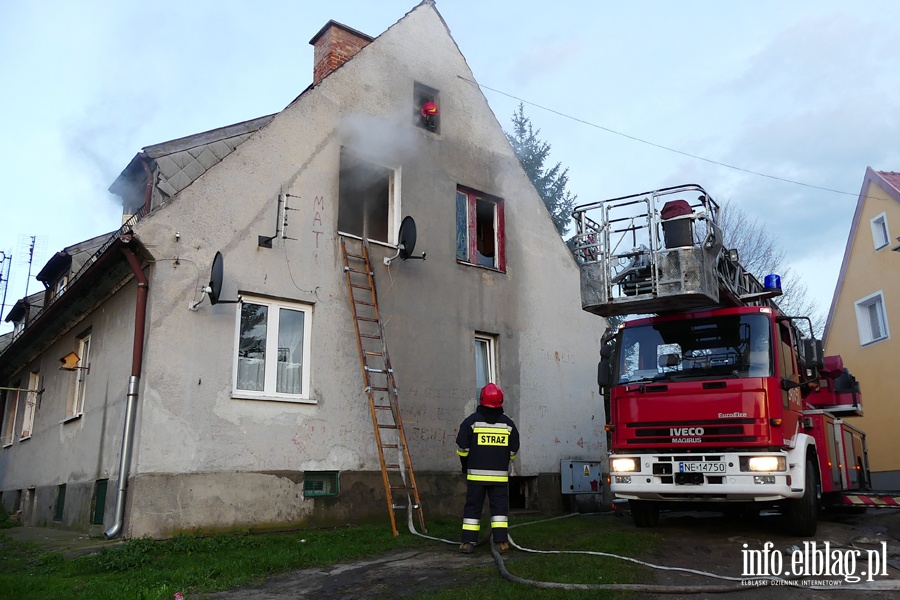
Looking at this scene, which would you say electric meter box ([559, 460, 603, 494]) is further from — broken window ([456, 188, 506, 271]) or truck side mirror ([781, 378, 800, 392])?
truck side mirror ([781, 378, 800, 392])

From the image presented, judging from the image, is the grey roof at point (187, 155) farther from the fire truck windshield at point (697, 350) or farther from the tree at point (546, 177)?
the tree at point (546, 177)

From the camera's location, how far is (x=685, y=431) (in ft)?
26.1

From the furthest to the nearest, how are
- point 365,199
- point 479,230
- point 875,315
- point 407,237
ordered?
1. point 875,315
2. point 479,230
3. point 365,199
4. point 407,237

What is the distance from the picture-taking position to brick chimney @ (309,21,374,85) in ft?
39.1

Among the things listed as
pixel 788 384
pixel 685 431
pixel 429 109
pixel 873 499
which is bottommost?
pixel 873 499

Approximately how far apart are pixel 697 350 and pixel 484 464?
108 inches

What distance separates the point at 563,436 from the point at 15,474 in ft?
34.9

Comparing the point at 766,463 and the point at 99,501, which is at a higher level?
the point at 766,463

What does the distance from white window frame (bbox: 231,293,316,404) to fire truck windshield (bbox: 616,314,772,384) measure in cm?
406

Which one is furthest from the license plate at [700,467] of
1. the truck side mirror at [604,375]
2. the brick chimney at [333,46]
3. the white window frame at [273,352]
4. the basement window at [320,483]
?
the brick chimney at [333,46]

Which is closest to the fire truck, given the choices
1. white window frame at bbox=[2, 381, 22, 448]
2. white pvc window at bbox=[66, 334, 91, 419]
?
white pvc window at bbox=[66, 334, 91, 419]

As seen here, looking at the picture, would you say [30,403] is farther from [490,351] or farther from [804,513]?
[804,513]

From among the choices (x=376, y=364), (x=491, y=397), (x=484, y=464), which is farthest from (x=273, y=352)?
(x=484, y=464)

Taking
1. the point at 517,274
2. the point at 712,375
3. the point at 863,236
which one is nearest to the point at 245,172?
the point at 517,274
